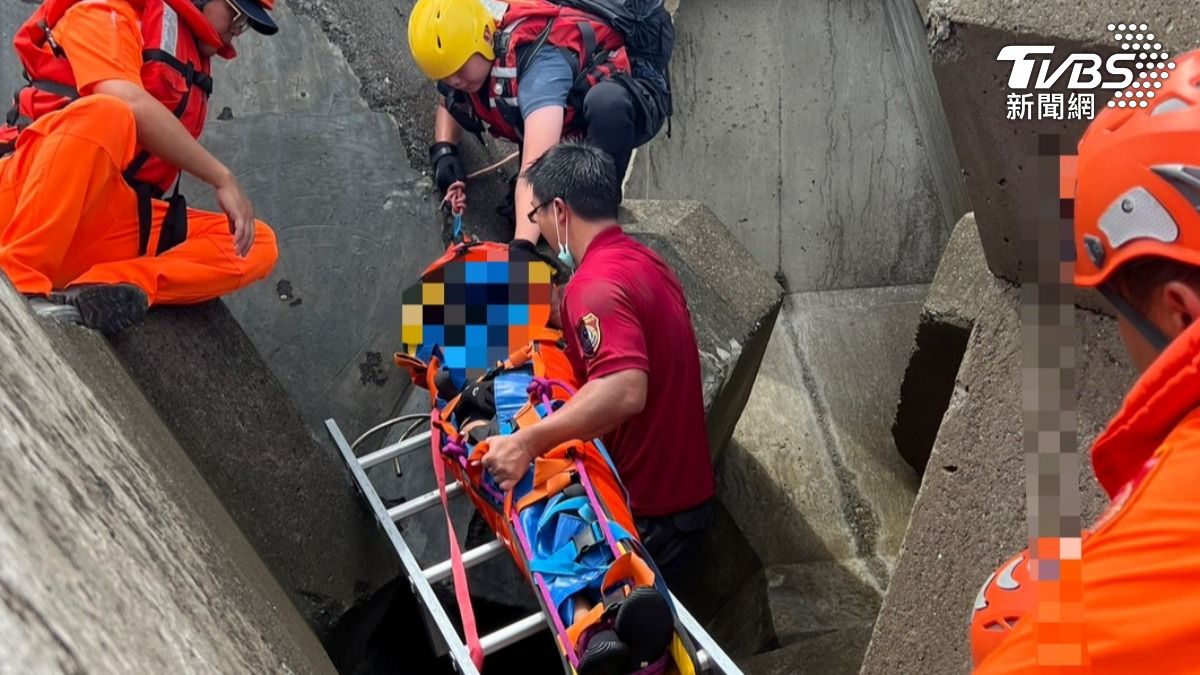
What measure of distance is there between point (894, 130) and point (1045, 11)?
15.2 ft

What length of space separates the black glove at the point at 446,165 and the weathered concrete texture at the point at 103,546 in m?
1.83

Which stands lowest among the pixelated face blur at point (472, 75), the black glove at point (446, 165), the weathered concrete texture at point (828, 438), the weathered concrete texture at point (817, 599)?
the weathered concrete texture at point (817, 599)

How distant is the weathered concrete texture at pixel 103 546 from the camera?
1144 mm

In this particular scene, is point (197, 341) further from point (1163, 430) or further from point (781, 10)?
point (781, 10)

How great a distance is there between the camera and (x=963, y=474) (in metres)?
2.56

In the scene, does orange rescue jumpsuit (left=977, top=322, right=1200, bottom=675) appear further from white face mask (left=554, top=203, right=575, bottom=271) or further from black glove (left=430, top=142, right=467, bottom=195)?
black glove (left=430, top=142, right=467, bottom=195)

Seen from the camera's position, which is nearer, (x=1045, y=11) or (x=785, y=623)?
(x=1045, y=11)

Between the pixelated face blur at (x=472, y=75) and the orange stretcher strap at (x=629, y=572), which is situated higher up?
the pixelated face blur at (x=472, y=75)

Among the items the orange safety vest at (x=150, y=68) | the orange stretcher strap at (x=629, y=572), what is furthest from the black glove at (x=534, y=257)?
the orange stretcher strap at (x=629, y=572)

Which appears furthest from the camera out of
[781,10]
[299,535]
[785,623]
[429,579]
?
[781,10]

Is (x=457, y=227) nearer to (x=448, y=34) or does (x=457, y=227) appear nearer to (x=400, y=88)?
(x=400, y=88)

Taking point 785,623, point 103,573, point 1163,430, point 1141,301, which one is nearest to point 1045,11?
point 1141,301

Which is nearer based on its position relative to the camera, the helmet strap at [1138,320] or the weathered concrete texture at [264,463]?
the helmet strap at [1138,320]
